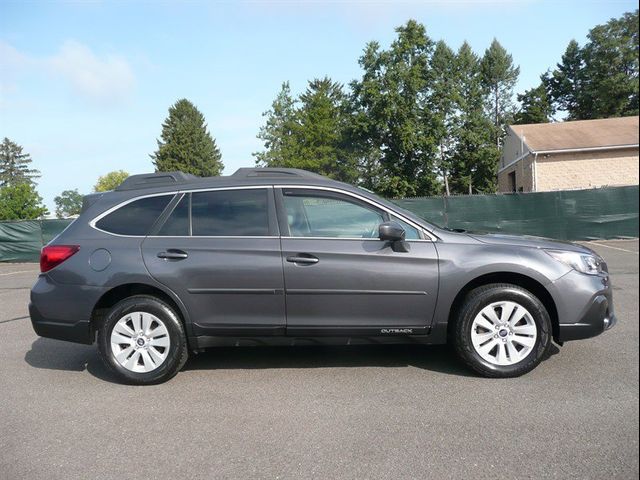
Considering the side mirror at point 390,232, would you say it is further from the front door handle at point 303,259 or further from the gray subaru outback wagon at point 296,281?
the front door handle at point 303,259

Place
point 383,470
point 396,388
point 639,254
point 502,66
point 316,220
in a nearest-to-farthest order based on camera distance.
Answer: point 639,254
point 502,66
point 383,470
point 396,388
point 316,220

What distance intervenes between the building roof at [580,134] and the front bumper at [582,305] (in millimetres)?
2849

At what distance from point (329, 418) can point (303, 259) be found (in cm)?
128

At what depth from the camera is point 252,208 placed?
14.2 ft

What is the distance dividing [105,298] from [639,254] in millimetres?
4312

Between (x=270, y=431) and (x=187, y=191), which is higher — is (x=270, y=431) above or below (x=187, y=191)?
below

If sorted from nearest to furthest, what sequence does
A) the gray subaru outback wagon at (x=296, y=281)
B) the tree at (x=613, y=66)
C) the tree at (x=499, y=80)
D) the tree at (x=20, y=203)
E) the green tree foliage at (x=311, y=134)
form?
1. the tree at (x=613, y=66)
2. the tree at (x=499, y=80)
3. the gray subaru outback wagon at (x=296, y=281)
4. the tree at (x=20, y=203)
5. the green tree foliage at (x=311, y=134)

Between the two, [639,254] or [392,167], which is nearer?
[639,254]

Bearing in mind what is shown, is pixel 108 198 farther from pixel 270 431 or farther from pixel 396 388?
pixel 396 388

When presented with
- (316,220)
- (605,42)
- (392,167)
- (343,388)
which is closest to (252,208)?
(316,220)

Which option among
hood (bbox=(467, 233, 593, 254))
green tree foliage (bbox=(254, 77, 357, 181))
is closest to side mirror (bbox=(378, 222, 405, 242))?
hood (bbox=(467, 233, 593, 254))

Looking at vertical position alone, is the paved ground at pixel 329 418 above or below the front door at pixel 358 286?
below

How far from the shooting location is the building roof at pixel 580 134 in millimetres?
934

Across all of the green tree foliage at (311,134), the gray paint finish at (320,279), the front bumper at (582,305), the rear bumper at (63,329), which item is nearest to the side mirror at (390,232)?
the gray paint finish at (320,279)
